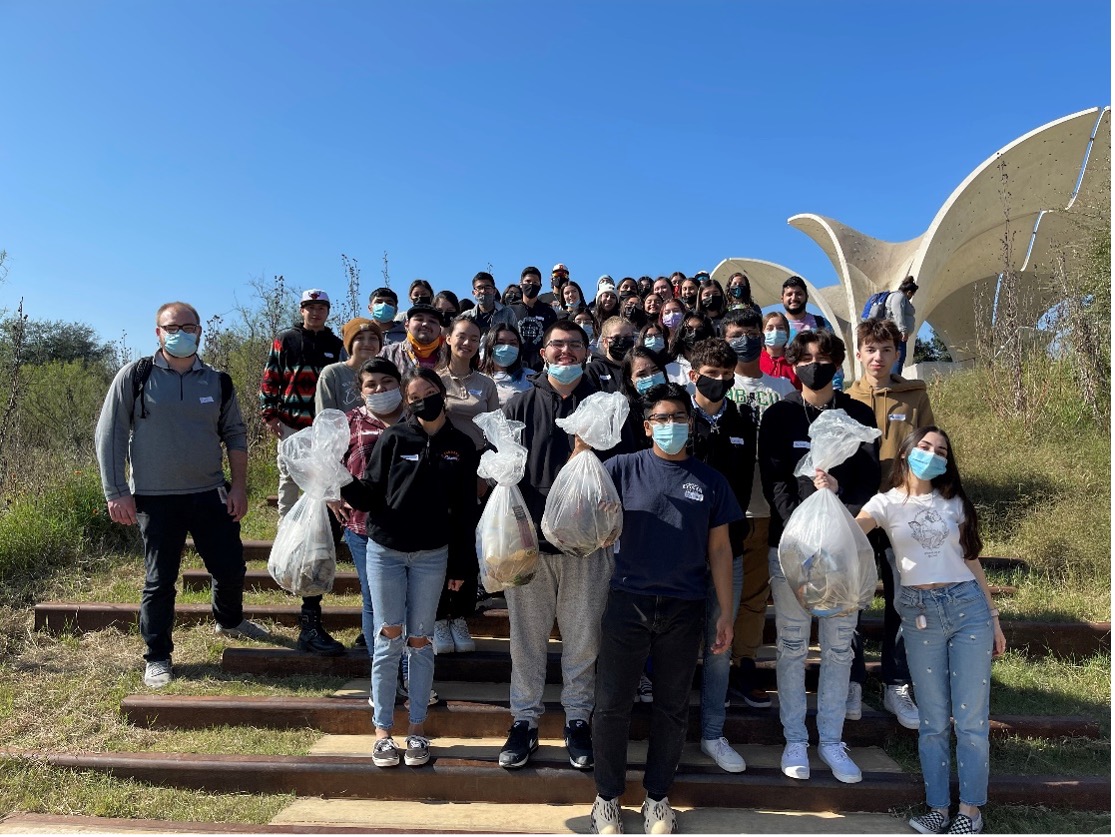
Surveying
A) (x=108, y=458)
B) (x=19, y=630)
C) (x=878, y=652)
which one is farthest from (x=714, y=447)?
(x=19, y=630)

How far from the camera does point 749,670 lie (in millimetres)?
4293

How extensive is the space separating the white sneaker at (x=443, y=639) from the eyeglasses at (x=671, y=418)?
2.32 metres

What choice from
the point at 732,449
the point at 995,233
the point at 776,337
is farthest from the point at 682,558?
the point at 995,233

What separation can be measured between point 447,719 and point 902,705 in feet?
8.51

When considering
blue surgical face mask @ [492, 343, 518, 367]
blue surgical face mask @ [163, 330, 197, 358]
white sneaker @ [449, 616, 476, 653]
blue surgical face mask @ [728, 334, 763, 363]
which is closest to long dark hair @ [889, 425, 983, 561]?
blue surgical face mask @ [728, 334, 763, 363]

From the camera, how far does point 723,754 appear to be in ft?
12.5

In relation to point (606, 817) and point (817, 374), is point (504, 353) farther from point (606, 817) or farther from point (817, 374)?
point (606, 817)

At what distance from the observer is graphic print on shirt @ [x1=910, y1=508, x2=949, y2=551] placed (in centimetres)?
341

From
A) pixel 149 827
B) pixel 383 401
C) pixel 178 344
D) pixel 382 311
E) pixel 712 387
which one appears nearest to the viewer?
pixel 149 827

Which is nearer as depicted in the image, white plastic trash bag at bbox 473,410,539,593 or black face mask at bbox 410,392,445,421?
white plastic trash bag at bbox 473,410,539,593

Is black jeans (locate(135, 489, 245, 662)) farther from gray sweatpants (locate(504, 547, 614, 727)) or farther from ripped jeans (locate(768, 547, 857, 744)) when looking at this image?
ripped jeans (locate(768, 547, 857, 744))

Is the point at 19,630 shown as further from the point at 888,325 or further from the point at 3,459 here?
the point at 888,325

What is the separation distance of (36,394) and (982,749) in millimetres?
19937

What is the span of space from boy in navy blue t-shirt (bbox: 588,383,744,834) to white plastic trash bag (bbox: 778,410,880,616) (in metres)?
0.31
